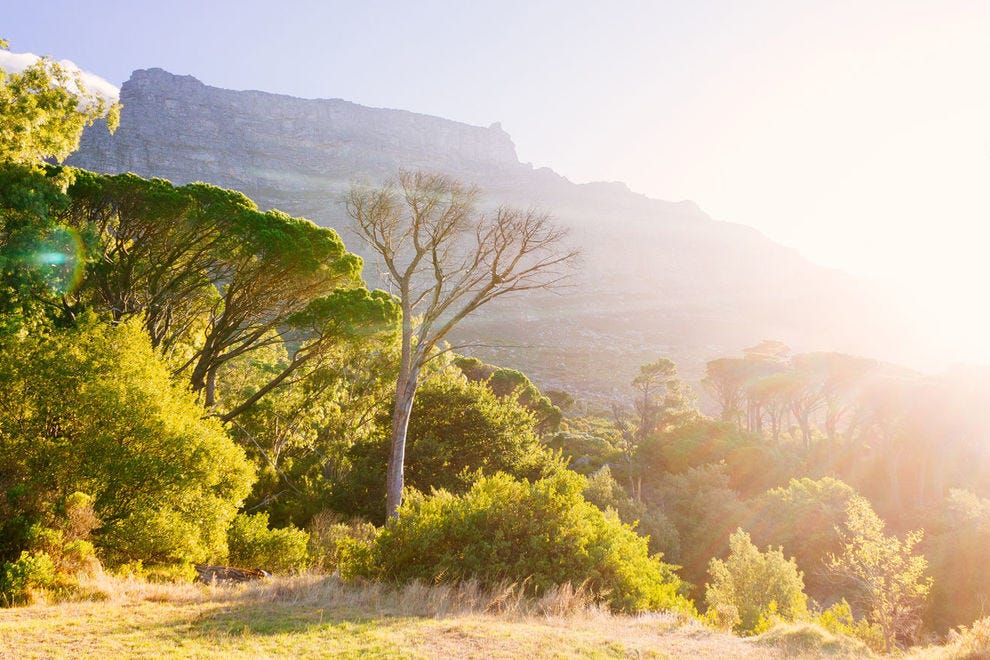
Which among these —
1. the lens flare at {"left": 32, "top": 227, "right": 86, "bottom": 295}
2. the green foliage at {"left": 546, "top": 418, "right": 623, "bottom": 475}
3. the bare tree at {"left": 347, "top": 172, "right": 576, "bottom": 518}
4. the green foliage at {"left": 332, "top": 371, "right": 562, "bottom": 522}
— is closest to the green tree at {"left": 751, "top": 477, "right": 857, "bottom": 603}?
the green foliage at {"left": 546, "top": 418, "right": 623, "bottom": 475}

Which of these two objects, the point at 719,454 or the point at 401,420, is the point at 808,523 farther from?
the point at 401,420

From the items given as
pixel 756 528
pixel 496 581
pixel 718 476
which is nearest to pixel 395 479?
pixel 496 581

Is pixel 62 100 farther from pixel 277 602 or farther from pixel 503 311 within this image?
pixel 503 311

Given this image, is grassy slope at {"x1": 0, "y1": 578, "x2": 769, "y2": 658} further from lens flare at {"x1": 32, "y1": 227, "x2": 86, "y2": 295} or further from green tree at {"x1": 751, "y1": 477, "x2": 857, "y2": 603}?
green tree at {"x1": 751, "y1": 477, "x2": 857, "y2": 603}

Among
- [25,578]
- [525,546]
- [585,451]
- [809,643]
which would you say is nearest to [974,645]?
[809,643]

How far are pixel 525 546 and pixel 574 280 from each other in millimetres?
163763

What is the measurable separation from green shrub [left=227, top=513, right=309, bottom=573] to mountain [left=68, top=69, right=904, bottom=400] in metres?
76.9

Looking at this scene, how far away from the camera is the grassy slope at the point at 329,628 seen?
17.1 feet

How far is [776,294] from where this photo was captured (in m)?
174

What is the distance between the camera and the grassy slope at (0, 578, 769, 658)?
17.1 ft

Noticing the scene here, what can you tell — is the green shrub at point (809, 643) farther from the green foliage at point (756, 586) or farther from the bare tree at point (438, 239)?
the green foliage at point (756, 586)

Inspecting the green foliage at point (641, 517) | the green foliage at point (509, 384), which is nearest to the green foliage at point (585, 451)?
the green foliage at point (509, 384)

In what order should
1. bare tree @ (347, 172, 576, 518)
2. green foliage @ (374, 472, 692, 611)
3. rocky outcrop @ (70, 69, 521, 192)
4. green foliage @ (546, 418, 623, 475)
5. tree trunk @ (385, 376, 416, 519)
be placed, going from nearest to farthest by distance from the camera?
green foliage @ (374, 472, 692, 611) < tree trunk @ (385, 376, 416, 519) < bare tree @ (347, 172, 576, 518) < green foliage @ (546, 418, 623, 475) < rocky outcrop @ (70, 69, 521, 192)

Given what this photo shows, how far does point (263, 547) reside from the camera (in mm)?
12227
